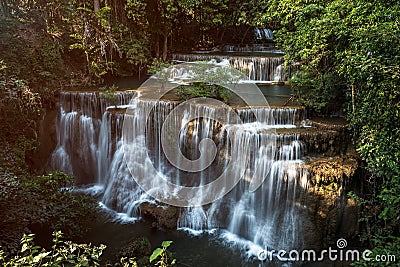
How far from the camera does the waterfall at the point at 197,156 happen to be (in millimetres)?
7125

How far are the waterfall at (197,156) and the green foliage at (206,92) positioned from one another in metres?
0.51

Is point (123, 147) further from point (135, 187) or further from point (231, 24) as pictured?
point (231, 24)

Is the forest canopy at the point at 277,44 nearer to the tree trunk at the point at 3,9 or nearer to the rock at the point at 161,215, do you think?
the tree trunk at the point at 3,9

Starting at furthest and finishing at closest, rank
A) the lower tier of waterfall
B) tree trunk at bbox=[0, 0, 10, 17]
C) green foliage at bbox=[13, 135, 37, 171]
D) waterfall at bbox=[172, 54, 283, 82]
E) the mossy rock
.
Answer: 1. waterfall at bbox=[172, 54, 283, 82]
2. tree trunk at bbox=[0, 0, 10, 17]
3. green foliage at bbox=[13, 135, 37, 171]
4. the lower tier of waterfall
5. the mossy rock

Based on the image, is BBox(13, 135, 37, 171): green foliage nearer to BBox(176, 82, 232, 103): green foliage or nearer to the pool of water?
the pool of water

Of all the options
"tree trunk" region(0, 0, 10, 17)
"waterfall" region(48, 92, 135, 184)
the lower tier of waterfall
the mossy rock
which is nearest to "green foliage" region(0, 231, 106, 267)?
the mossy rock

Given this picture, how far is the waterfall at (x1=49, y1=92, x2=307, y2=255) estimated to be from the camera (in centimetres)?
712

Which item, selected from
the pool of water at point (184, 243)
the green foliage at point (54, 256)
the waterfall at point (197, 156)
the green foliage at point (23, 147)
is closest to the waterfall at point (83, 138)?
the waterfall at point (197, 156)

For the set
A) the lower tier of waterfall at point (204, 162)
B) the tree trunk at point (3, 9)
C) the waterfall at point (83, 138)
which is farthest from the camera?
the tree trunk at point (3, 9)

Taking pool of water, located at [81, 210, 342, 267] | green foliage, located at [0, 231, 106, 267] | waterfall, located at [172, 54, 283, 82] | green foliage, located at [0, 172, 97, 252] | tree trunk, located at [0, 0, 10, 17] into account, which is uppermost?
tree trunk, located at [0, 0, 10, 17]

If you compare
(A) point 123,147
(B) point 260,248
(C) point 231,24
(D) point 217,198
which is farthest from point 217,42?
(B) point 260,248

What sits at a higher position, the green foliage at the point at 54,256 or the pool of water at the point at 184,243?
the green foliage at the point at 54,256

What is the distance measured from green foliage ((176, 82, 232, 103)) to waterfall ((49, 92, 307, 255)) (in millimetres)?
505

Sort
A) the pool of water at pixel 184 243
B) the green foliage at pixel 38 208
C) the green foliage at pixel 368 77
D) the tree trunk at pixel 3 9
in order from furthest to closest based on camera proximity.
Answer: the tree trunk at pixel 3 9 → the pool of water at pixel 184 243 → the green foliage at pixel 38 208 → the green foliage at pixel 368 77
